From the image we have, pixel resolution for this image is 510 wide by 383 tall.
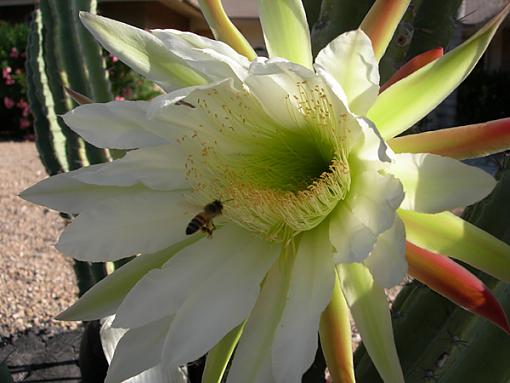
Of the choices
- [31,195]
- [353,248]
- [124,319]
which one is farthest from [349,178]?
[31,195]

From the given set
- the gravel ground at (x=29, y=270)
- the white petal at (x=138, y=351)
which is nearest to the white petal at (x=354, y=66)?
the white petal at (x=138, y=351)

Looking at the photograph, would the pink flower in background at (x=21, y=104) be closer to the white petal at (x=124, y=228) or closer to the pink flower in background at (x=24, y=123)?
the pink flower in background at (x=24, y=123)

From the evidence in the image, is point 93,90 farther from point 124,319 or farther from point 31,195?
point 124,319

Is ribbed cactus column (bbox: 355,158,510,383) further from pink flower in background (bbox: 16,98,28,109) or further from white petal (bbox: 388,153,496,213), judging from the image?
pink flower in background (bbox: 16,98,28,109)

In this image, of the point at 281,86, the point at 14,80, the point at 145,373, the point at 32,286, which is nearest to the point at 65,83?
the point at 145,373

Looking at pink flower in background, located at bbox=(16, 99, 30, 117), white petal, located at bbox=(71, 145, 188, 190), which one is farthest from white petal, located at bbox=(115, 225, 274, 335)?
pink flower in background, located at bbox=(16, 99, 30, 117)

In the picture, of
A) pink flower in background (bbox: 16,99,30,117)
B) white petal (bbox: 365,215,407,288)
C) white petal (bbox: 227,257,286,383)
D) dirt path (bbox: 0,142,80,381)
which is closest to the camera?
white petal (bbox: 365,215,407,288)
